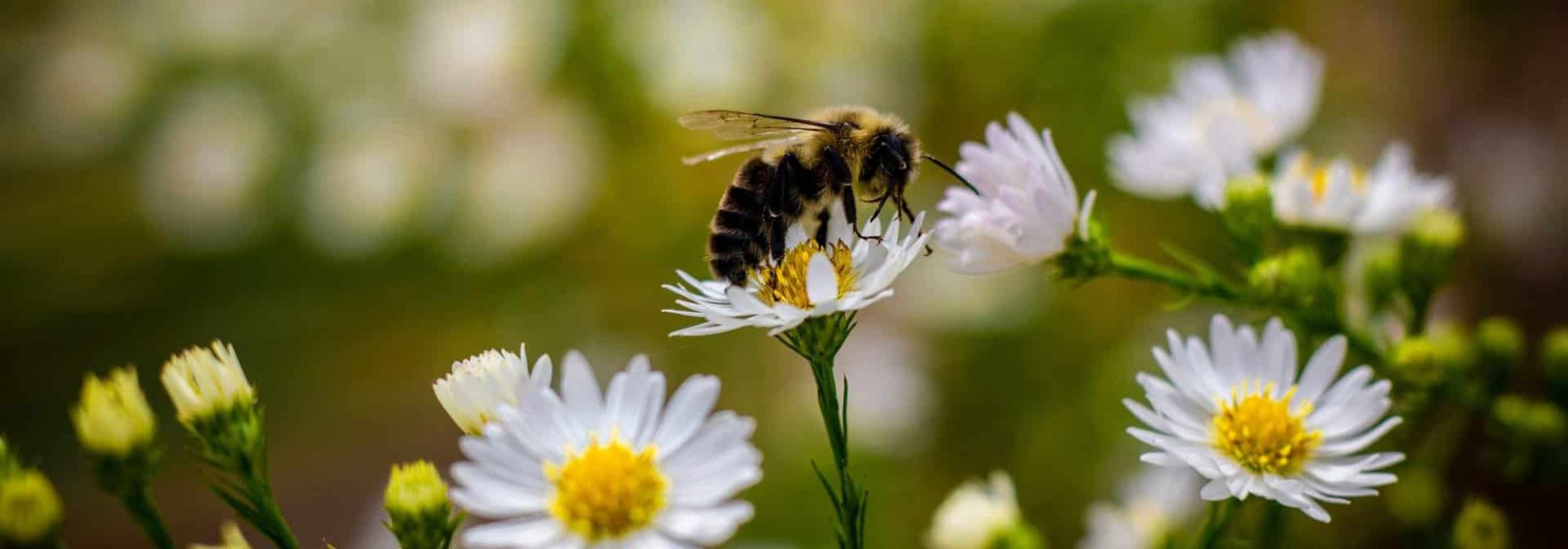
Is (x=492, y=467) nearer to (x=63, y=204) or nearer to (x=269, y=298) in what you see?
(x=269, y=298)

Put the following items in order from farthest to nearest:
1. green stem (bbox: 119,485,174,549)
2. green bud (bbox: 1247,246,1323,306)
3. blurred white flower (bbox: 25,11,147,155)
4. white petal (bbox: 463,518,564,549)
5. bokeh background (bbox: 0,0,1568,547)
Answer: blurred white flower (bbox: 25,11,147,155) → bokeh background (bbox: 0,0,1568,547) → green bud (bbox: 1247,246,1323,306) → green stem (bbox: 119,485,174,549) → white petal (bbox: 463,518,564,549)

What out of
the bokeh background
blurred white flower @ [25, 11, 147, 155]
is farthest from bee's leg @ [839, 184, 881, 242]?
blurred white flower @ [25, 11, 147, 155]

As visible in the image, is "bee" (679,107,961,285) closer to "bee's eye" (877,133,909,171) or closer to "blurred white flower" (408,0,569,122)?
"bee's eye" (877,133,909,171)

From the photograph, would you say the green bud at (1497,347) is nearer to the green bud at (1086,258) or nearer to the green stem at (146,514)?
the green bud at (1086,258)

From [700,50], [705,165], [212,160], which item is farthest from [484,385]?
[212,160]

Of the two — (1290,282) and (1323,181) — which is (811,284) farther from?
(1323,181)

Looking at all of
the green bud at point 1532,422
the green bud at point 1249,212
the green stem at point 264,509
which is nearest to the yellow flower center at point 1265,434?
the green bud at point 1249,212

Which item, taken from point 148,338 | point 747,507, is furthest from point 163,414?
point 747,507
